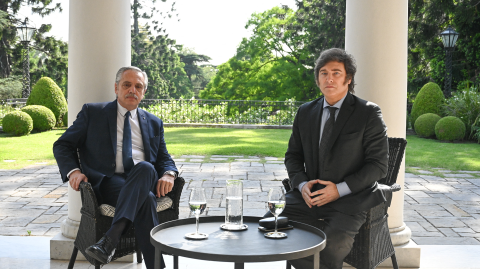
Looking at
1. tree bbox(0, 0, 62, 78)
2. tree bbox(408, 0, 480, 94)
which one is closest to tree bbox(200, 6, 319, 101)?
tree bbox(408, 0, 480, 94)

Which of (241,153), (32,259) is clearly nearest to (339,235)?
(32,259)

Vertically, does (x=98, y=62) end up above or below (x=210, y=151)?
above

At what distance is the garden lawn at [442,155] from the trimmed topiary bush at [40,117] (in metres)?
9.87

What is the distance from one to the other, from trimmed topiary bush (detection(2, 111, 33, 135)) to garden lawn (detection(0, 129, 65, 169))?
19 centimetres

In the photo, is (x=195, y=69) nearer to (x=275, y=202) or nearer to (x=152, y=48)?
(x=152, y=48)

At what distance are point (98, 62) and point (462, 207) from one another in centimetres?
438

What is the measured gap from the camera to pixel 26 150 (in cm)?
981

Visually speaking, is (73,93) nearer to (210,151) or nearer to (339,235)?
(339,235)

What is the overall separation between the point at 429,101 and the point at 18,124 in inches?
460

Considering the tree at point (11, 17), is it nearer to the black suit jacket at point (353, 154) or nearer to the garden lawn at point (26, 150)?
the garden lawn at point (26, 150)

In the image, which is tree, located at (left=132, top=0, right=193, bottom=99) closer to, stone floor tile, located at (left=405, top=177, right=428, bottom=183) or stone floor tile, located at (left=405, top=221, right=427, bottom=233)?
stone floor tile, located at (left=405, top=177, right=428, bottom=183)

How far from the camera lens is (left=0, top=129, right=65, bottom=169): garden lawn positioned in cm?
830

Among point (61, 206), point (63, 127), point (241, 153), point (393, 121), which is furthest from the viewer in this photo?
point (63, 127)

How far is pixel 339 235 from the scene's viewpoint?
2.53 m
